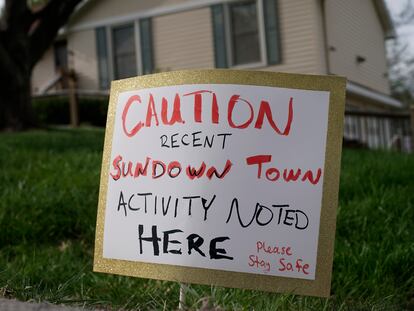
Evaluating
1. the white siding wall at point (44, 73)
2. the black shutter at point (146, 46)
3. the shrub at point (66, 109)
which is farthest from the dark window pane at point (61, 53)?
the black shutter at point (146, 46)

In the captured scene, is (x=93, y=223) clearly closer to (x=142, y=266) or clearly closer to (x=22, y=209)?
(x=22, y=209)

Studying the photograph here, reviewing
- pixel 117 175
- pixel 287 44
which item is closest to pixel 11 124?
pixel 287 44

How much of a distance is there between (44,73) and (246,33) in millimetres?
7832

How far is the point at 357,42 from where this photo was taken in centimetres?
1545

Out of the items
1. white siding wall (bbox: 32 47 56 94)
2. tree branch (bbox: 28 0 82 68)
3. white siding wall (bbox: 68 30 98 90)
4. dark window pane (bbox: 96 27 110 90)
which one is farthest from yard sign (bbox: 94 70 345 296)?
white siding wall (bbox: 32 47 56 94)

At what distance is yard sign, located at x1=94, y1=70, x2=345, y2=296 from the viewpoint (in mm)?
1781

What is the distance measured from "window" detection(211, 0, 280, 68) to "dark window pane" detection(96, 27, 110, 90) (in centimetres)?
327

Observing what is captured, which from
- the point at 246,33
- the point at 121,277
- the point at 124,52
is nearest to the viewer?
the point at 121,277

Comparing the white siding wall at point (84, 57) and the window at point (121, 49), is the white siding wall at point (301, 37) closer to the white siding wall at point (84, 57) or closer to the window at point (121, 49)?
the window at point (121, 49)

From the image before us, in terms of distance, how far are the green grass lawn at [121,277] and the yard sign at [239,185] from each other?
141 mm

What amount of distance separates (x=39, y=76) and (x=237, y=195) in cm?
1758

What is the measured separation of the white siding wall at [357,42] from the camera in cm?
1365

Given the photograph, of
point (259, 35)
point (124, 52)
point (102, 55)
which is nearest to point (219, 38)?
point (259, 35)

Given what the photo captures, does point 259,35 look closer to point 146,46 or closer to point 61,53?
point 146,46
